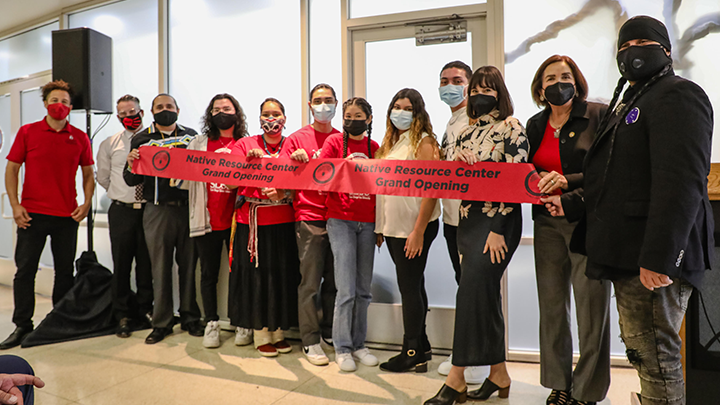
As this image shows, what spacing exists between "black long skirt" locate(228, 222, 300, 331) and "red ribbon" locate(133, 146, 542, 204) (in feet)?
1.35

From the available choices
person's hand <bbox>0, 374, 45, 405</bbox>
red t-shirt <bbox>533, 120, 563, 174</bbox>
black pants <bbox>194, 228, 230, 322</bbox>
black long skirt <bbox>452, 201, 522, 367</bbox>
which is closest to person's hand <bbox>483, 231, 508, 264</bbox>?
black long skirt <bbox>452, 201, 522, 367</bbox>

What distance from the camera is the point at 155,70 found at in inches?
161

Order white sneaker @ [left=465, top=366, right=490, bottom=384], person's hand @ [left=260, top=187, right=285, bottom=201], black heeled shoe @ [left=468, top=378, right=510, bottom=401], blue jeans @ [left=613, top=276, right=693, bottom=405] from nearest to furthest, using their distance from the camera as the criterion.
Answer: blue jeans @ [left=613, top=276, right=693, bottom=405]
black heeled shoe @ [left=468, top=378, right=510, bottom=401]
white sneaker @ [left=465, top=366, right=490, bottom=384]
person's hand @ [left=260, top=187, right=285, bottom=201]

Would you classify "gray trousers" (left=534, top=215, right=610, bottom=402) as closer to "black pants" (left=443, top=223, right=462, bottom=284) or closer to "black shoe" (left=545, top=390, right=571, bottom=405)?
"black shoe" (left=545, top=390, right=571, bottom=405)

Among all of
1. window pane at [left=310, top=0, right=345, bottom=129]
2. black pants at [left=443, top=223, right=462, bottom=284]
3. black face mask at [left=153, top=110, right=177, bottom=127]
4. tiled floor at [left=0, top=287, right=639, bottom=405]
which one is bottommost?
tiled floor at [left=0, top=287, right=639, bottom=405]

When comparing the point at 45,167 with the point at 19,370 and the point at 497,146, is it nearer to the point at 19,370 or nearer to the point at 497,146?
the point at 19,370

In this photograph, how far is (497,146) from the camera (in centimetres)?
207

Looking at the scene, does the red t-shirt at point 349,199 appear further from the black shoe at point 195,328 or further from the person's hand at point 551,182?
the black shoe at point 195,328

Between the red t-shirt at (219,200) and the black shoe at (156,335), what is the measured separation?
85 centimetres

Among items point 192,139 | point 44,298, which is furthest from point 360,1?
point 44,298

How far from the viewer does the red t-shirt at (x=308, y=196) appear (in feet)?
9.20

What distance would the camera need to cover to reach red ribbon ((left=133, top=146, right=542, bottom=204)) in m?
2.04

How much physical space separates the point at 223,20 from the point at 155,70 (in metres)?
0.85

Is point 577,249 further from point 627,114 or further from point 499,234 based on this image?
point 627,114
